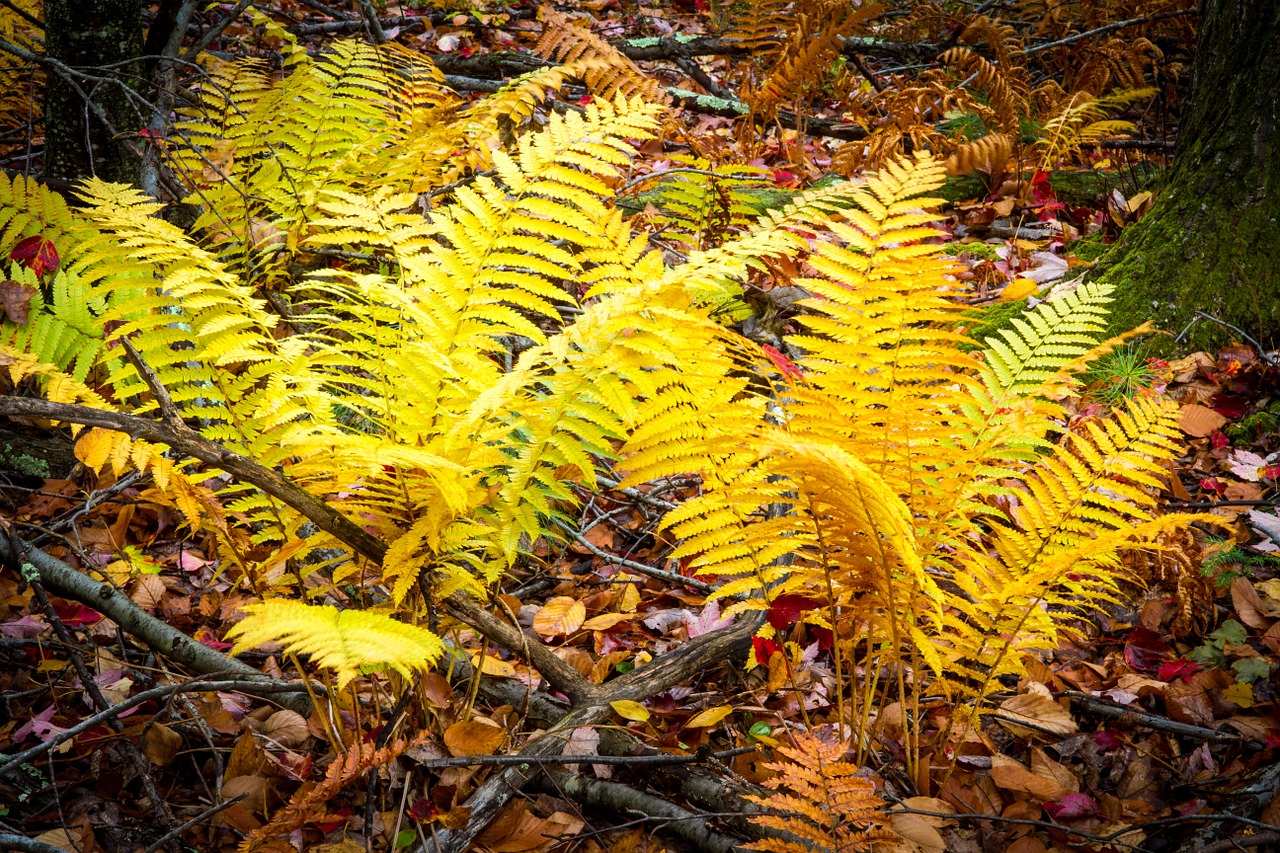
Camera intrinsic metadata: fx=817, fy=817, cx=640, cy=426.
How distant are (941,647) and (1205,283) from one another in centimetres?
195

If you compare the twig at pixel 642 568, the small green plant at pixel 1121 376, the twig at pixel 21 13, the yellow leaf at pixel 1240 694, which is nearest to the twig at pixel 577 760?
the twig at pixel 642 568

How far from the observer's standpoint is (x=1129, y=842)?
5.46 ft

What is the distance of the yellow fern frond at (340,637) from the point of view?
1.13 metres

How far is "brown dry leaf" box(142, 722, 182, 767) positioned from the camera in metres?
2.00

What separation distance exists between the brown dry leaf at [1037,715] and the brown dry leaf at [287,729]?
172 centimetres

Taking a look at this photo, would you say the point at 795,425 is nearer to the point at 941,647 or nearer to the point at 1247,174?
the point at 941,647

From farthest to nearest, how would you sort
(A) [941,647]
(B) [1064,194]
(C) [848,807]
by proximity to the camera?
(B) [1064,194], (A) [941,647], (C) [848,807]

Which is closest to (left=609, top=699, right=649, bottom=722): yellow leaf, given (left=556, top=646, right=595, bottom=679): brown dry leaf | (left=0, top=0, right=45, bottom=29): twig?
(left=556, top=646, right=595, bottom=679): brown dry leaf

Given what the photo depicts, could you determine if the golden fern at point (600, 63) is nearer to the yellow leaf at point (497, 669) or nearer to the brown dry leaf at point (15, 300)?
the brown dry leaf at point (15, 300)

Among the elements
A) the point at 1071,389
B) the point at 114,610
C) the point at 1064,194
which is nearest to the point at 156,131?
the point at 114,610

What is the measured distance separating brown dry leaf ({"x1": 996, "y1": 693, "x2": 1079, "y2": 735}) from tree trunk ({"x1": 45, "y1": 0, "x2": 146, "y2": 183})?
11.1 feet

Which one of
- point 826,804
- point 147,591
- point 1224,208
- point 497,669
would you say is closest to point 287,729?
point 497,669

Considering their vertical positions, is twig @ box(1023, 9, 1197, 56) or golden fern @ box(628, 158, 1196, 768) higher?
twig @ box(1023, 9, 1197, 56)

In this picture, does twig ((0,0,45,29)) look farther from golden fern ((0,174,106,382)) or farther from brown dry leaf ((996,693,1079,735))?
brown dry leaf ((996,693,1079,735))
